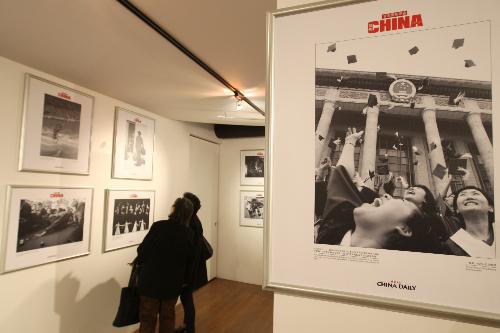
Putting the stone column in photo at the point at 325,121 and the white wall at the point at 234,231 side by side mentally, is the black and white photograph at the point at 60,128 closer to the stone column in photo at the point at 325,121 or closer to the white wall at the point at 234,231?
the stone column in photo at the point at 325,121

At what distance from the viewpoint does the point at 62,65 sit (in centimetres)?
199

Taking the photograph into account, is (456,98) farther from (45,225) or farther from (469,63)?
(45,225)

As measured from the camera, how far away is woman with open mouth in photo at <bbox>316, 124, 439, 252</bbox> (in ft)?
1.86

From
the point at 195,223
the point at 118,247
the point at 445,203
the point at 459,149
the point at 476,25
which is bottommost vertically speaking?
the point at 118,247

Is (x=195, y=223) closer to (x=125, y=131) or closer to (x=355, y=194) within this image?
(x=125, y=131)

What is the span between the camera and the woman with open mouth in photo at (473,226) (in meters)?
0.53

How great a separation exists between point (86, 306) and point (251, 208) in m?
2.55

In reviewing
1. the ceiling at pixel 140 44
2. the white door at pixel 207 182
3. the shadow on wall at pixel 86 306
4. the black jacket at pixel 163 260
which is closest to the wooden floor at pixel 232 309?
the white door at pixel 207 182

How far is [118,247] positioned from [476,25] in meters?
3.04

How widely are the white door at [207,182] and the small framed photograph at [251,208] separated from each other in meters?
0.48

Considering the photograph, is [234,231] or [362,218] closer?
[362,218]

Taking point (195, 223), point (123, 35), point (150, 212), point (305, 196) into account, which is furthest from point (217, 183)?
point (305, 196)

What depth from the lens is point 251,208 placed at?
453 centimetres

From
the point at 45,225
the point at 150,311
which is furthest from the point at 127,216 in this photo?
the point at 150,311
